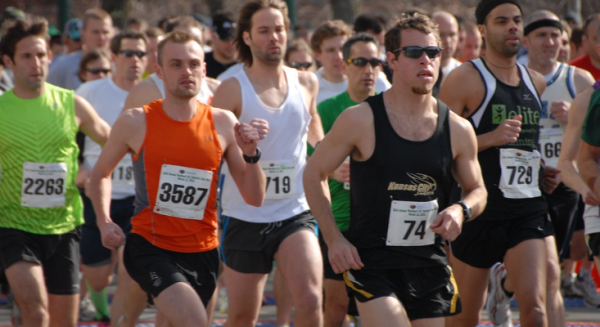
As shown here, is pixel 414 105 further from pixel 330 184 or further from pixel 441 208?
pixel 330 184

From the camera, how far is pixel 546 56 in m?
7.82

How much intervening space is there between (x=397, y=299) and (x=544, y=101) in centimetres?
355

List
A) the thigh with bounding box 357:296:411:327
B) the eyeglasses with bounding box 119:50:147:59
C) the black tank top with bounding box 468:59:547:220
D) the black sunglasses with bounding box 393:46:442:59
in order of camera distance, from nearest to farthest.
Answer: the thigh with bounding box 357:296:411:327 → the black sunglasses with bounding box 393:46:442:59 → the black tank top with bounding box 468:59:547:220 → the eyeglasses with bounding box 119:50:147:59

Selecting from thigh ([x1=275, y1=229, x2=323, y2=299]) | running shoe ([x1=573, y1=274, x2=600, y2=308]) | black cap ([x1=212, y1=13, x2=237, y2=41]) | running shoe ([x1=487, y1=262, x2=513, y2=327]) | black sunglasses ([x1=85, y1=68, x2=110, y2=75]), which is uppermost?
black cap ([x1=212, y1=13, x2=237, y2=41])

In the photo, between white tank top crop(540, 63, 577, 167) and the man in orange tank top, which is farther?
white tank top crop(540, 63, 577, 167)

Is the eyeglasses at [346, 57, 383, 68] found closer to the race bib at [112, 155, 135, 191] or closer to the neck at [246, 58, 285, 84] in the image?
the neck at [246, 58, 285, 84]

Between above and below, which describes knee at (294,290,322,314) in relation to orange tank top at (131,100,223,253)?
below

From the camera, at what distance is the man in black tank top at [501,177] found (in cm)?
585

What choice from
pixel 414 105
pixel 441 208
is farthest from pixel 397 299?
pixel 414 105

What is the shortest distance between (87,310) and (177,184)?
366 cm

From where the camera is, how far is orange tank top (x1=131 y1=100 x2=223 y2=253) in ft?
17.9

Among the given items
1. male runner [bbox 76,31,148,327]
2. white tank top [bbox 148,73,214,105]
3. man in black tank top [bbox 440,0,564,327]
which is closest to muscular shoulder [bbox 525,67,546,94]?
man in black tank top [bbox 440,0,564,327]

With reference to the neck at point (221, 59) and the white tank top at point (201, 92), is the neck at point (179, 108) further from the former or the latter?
the neck at point (221, 59)

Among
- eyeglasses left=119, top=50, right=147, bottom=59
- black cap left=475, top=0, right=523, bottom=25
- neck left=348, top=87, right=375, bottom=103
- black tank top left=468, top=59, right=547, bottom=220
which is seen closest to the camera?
black tank top left=468, top=59, right=547, bottom=220
